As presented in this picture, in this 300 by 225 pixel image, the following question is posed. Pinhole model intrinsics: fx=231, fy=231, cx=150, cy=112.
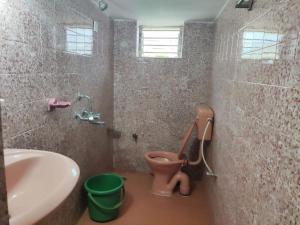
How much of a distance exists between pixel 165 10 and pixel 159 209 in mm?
2037

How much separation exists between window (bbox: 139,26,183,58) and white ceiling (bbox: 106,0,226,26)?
0.44ft

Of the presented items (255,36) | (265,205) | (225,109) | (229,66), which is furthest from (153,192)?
(255,36)

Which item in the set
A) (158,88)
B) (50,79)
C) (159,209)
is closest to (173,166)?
(159,209)

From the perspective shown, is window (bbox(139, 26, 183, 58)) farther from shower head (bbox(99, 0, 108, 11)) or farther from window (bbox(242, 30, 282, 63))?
window (bbox(242, 30, 282, 63))

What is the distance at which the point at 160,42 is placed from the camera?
306cm

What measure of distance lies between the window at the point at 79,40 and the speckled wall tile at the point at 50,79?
4 centimetres

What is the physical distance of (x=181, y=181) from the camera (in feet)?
8.62

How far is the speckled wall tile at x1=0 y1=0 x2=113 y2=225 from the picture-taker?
1.20 meters

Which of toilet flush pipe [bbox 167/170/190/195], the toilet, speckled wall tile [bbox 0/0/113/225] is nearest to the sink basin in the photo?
speckled wall tile [bbox 0/0/113/225]

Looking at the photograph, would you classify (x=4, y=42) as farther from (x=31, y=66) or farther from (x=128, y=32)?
(x=128, y=32)

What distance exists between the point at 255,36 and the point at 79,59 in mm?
1408

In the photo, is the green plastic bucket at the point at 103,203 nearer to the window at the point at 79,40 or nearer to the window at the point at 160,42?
the window at the point at 79,40

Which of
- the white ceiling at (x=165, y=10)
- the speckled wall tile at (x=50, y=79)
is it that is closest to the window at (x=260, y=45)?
the white ceiling at (x=165, y=10)

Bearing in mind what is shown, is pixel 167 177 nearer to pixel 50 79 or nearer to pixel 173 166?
pixel 173 166
